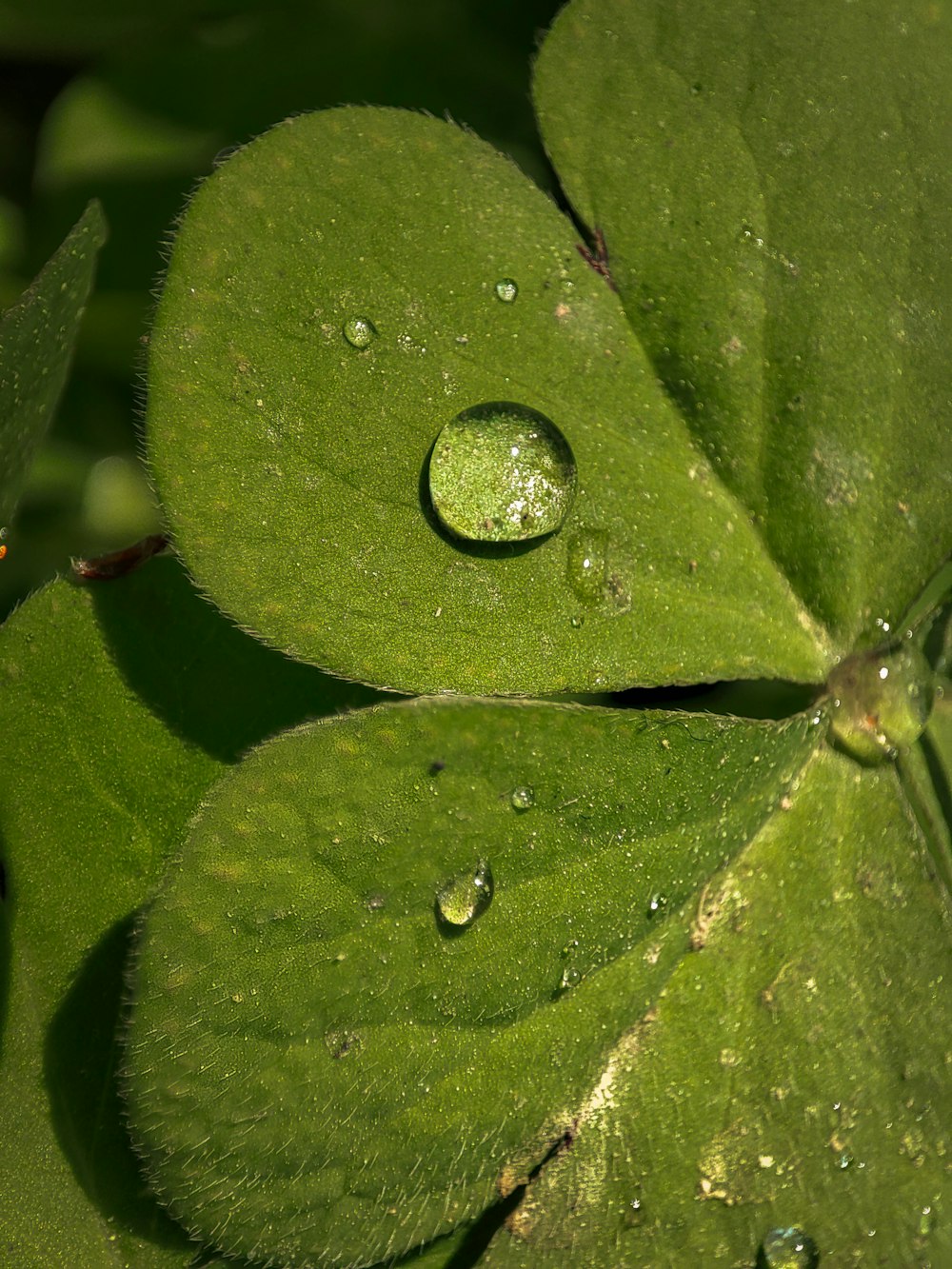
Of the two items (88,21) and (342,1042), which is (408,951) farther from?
(88,21)

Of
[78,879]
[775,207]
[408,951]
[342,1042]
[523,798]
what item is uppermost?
[775,207]

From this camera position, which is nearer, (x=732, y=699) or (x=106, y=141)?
(x=732, y=699)

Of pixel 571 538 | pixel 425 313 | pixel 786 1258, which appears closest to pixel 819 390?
pixel 571 538

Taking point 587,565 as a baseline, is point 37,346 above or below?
below

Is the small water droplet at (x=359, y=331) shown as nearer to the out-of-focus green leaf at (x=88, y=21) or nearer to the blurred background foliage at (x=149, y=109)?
the blurred background foliage at (x=149, y=109)

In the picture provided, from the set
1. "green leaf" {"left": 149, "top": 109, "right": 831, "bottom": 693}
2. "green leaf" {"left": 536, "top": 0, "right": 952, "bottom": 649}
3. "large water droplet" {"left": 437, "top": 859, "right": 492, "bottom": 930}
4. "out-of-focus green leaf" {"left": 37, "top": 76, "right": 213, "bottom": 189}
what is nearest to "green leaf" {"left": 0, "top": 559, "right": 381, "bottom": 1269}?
"green leaf" {"left": 149, "top": 109, "right": 831, "bottom": 693}

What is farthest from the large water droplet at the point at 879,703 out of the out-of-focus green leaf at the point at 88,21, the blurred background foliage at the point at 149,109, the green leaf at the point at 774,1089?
the out-of-focus green leaf at the point at 88,21

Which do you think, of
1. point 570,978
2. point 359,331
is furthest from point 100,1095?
point 359,331
